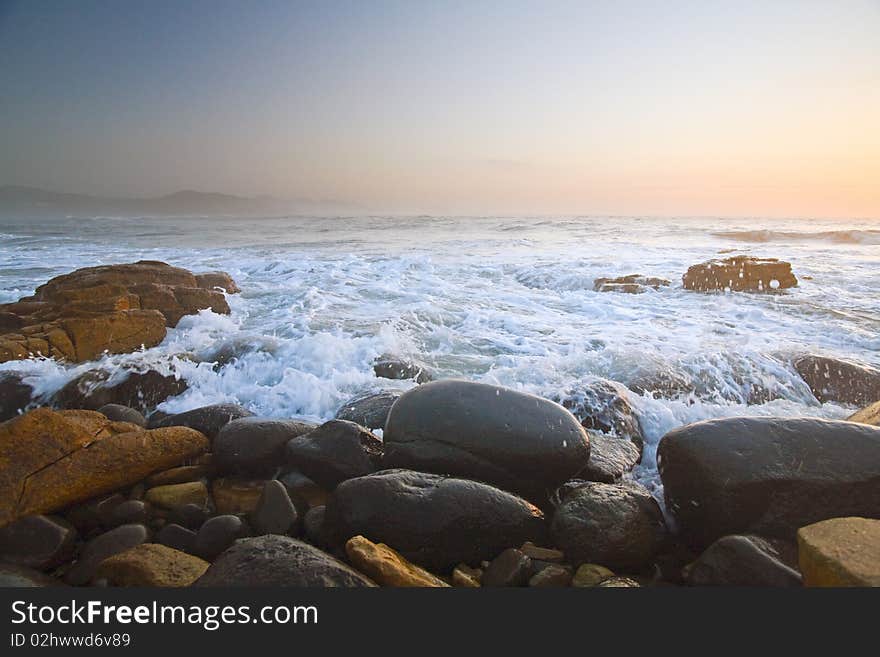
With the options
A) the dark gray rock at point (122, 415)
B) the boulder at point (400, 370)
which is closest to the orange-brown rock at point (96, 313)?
the dark gray rock at point (122, 415)

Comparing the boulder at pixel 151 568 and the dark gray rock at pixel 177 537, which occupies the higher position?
the boulder at pixel 151 568

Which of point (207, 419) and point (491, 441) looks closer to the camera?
point (491, 441)

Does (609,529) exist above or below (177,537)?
above

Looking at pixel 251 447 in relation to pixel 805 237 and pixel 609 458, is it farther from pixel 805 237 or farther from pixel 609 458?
A: pixel 805 237

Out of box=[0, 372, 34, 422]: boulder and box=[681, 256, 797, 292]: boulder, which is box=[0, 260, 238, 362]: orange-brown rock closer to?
box=[0, 372, 34, 422]: boulder

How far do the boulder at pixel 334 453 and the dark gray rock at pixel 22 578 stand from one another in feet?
4.29

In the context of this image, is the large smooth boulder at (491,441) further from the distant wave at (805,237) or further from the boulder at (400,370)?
the distant wave at (805,237)

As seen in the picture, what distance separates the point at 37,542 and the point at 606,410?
150 inches

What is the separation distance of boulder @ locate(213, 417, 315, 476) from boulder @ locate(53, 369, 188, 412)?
1712 millimetres

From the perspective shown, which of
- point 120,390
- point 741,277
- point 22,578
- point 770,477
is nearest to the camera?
point 22,578

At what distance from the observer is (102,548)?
2416 mm

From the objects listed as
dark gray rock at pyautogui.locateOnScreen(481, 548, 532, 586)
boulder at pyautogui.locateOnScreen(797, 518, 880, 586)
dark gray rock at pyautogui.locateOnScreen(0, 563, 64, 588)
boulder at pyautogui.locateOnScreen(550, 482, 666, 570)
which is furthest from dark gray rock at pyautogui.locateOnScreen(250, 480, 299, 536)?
boulder at pyautogui.locateOnScreen(797, 518, 880, 586)

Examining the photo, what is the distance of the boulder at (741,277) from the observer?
10.3m

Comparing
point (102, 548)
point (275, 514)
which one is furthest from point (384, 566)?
point (102, 548)
